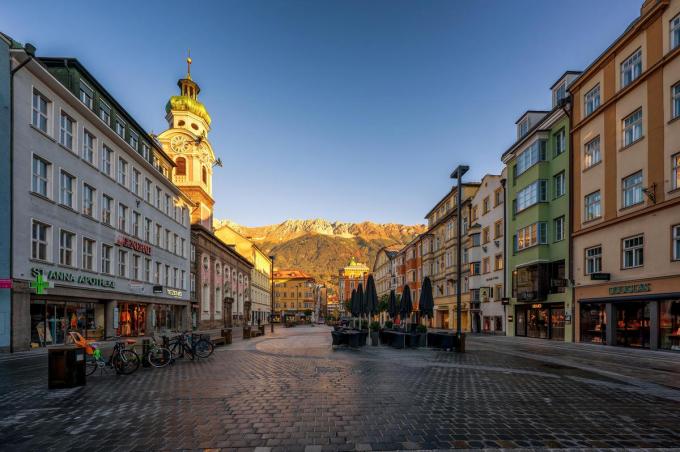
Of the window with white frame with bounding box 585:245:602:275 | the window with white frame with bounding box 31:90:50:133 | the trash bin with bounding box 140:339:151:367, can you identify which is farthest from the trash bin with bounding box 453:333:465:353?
the window with white frame with bounding box 31:90:50:133

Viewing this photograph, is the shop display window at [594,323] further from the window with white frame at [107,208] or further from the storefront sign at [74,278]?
the window with white frame at [107,208]

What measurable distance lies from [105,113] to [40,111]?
7.66 metres

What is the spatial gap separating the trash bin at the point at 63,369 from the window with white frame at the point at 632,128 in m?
26.5

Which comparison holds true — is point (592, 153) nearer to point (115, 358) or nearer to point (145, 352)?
point (145, 352)

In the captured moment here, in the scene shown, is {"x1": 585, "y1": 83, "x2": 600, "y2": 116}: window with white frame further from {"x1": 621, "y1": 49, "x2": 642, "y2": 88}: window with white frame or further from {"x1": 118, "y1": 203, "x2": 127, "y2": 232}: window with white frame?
{"x1": 118, "y1": 203, "x2": 127, "y2": 232}: window with white frame

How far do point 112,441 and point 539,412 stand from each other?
717 cm

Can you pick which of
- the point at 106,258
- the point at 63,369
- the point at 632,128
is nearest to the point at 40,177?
the point at 106,258

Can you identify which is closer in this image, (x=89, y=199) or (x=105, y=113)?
(x=89, y=199)

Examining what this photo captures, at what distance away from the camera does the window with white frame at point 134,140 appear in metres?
35.0

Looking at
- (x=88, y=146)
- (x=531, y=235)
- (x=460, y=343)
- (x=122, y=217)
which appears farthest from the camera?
(x=531, y=235)

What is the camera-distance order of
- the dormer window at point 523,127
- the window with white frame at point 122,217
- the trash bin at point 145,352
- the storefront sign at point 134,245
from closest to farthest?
the trash bin at point 145,352 → the storefront sign at point 134,245 → the window with white frame at point 122,217 → the dormer window at point 523,127

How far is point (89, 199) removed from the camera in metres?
27.9

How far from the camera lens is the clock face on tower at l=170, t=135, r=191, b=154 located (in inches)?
2153

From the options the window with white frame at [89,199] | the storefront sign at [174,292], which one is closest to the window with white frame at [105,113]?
the window with white frame at [89,199]
